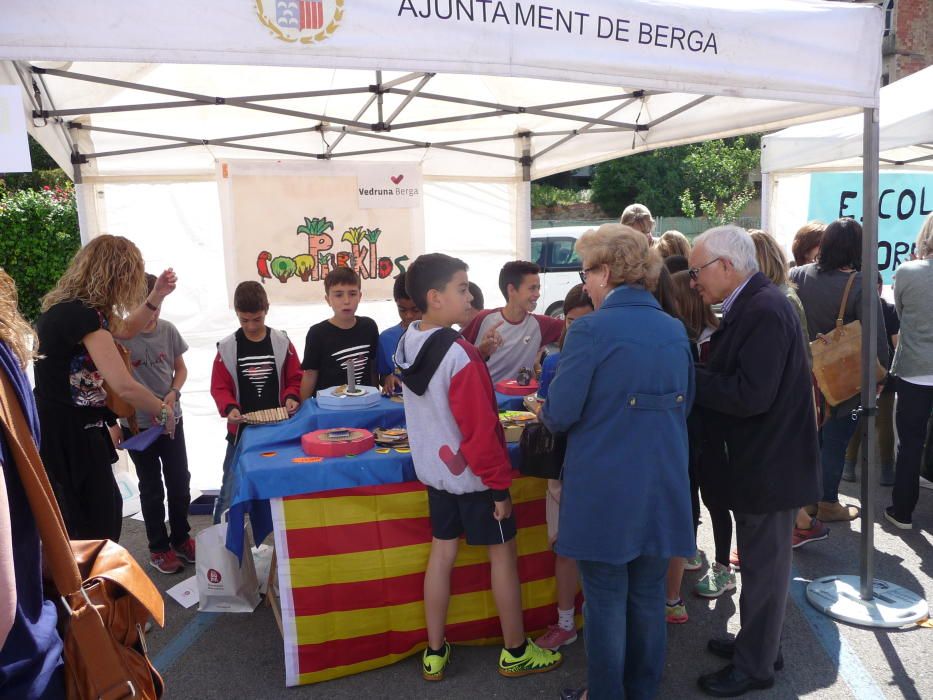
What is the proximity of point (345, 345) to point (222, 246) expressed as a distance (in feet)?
6.60

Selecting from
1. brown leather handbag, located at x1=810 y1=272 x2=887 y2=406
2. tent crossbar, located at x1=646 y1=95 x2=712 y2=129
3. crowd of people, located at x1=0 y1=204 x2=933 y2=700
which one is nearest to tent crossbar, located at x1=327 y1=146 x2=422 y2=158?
tent crossbar, located at x1=646 y1=95 x2=712 y2=129

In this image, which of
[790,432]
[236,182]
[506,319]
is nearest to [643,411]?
[790,432]

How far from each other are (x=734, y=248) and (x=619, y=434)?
780mm

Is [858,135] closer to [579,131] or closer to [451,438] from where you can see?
[579,131]

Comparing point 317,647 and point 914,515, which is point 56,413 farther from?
point 914,515

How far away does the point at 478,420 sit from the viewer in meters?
2.37

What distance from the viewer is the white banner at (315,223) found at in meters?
5.21

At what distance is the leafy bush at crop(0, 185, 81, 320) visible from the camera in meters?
12.1

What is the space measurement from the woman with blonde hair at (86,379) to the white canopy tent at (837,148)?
4.74 m

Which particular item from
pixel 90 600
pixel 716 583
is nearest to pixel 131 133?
pixel 90 600

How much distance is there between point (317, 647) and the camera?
106 inches

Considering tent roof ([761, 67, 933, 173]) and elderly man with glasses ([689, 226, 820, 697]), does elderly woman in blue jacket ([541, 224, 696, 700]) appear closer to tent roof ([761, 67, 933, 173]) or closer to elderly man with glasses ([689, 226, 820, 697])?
elderly man with glasses ([689, 226, 820, 697])

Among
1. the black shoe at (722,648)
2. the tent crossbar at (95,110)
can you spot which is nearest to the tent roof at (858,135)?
the black shoe at (722,648)

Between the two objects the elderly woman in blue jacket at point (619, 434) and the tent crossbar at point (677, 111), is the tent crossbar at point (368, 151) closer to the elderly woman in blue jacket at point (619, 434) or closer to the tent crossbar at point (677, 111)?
the tent crossbar at point (677, 111)
